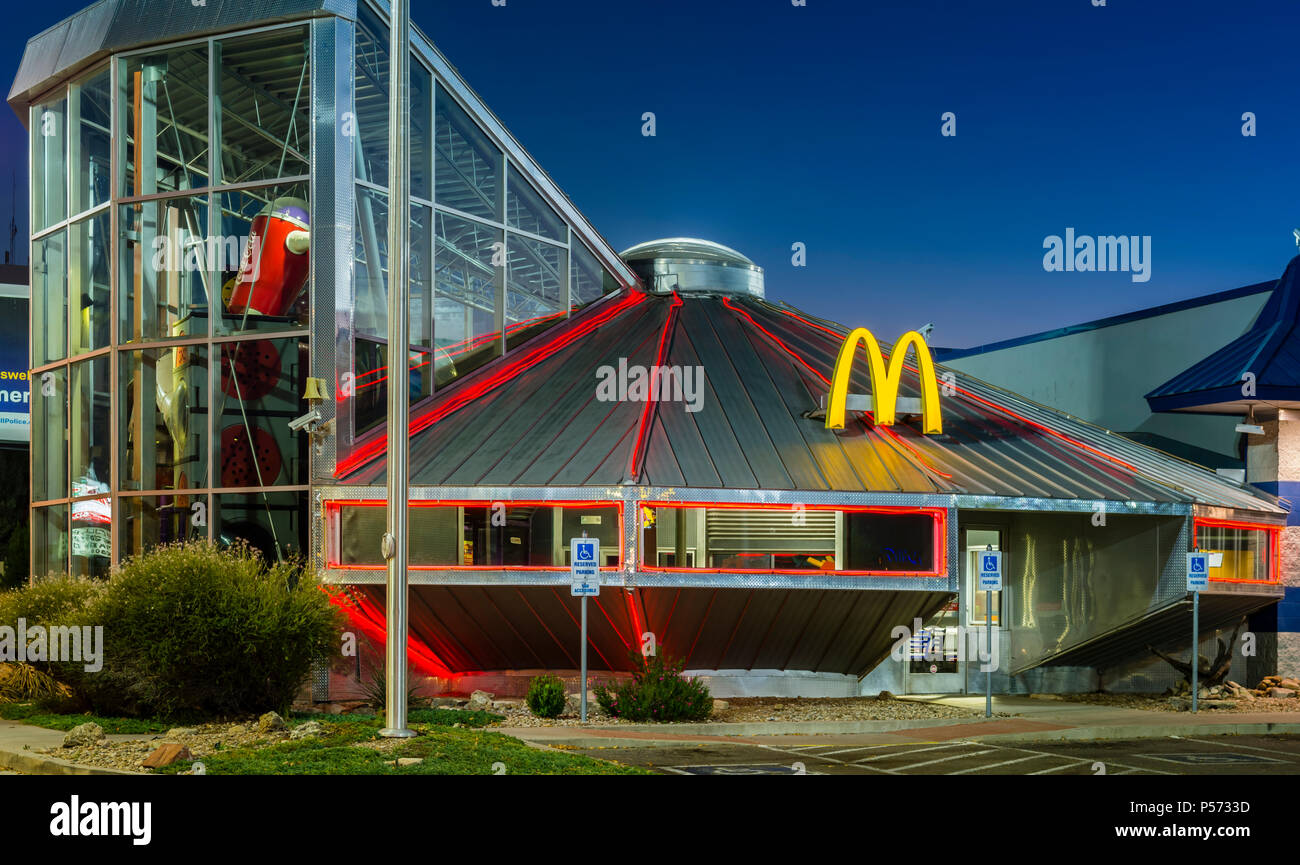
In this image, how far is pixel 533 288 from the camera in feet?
108

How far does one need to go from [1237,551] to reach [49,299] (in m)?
28.1

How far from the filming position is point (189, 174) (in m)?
29.5

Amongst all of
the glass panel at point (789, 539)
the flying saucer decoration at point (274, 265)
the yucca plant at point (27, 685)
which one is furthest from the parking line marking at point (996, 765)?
the flying saucer decoration at point (274, 265)

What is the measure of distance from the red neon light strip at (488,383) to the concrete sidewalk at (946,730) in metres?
8.11

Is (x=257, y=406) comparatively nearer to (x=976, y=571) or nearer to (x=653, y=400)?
(x=653, y=400)

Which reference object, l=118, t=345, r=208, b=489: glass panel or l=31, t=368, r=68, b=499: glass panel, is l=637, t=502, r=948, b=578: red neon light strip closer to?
l=118, t=345, r=208, b=489: glass panel

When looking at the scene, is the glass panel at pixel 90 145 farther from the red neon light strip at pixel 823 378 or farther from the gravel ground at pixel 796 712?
the gravel ground at pixel 796 712

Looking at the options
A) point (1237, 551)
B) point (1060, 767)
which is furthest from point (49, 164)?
point (1237, 551)

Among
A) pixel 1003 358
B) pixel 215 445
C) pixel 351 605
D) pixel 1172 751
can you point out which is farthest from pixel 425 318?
pixel 1003 358

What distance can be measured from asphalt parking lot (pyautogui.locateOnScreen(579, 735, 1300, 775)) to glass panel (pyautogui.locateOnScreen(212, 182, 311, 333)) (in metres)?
13.0

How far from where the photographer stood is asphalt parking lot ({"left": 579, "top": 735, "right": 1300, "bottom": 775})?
16.2 metres

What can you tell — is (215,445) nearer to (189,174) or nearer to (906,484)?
(189,174)

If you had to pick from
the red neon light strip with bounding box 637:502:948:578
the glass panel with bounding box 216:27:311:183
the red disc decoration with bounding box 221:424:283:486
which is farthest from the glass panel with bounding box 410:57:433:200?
the red neon light strip with bounding box 637:502:948:578

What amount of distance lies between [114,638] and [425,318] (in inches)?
457
